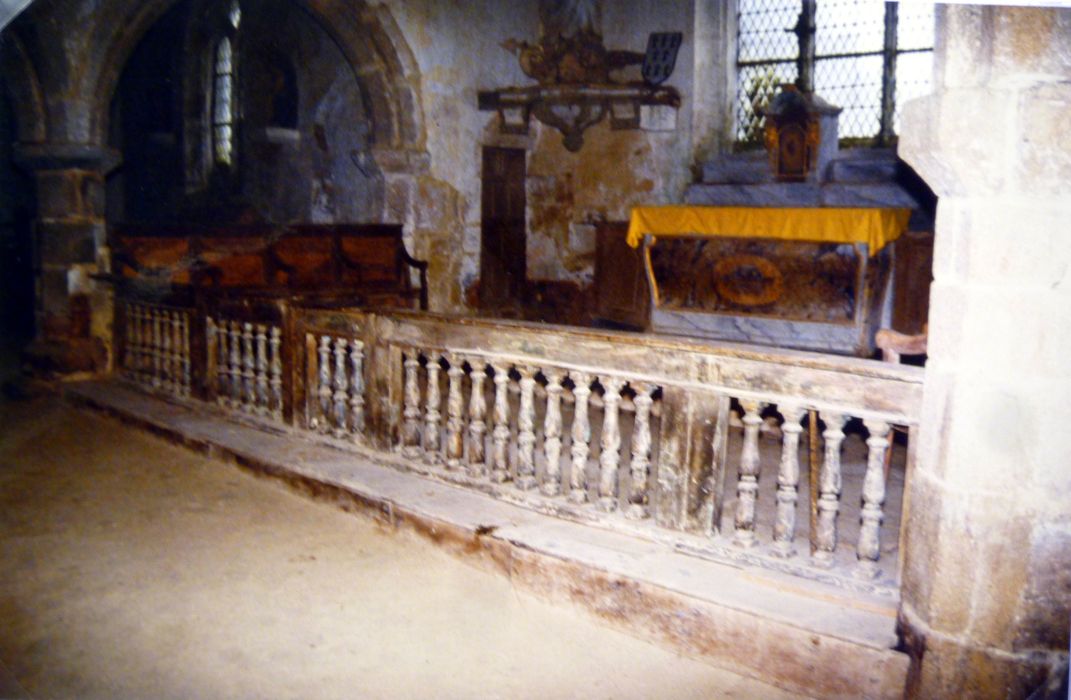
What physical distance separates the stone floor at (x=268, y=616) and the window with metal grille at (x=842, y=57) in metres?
6.36

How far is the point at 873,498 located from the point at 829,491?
135 mm

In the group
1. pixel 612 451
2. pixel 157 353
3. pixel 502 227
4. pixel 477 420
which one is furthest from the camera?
pixel 502 227

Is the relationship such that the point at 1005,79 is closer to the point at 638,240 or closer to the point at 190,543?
the point at 190,543

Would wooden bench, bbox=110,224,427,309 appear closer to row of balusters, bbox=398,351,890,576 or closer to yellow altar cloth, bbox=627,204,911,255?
yellow altar cloth, bbox=627,204,911,255

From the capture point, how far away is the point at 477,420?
391 cm

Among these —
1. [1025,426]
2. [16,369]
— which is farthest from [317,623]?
[16,369]

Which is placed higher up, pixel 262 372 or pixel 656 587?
pixel 262 372

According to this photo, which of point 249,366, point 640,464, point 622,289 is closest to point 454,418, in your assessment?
point 640,464

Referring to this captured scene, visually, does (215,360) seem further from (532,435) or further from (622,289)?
(622,289)

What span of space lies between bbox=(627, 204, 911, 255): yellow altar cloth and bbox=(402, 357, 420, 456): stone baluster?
3.59 m

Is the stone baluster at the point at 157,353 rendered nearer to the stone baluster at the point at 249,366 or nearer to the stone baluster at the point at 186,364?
the stone baluster at the point at 186,364

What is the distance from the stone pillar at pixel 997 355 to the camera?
7.22 ft

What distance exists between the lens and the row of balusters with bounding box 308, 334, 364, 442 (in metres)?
4.49

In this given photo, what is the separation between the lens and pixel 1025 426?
2277 mm
